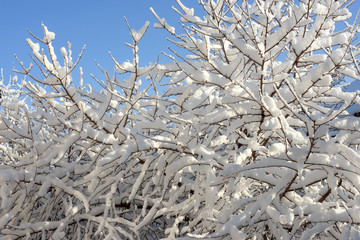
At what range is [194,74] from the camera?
204 centimetres

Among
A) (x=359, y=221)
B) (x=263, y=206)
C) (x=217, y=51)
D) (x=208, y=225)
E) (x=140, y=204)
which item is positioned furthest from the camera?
(x=217, y=51)

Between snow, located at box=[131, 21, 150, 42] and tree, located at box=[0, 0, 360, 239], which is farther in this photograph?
snow, located at box=[131, 21, 150, 42]

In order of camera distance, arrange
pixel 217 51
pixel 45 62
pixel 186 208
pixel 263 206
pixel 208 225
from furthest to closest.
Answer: pixel 217 51 < pixel 186 208 < pixel 208 225 < pixel 45 62 < pixel 263 206

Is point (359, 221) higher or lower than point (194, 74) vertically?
lower

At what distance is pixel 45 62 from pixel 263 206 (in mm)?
1448

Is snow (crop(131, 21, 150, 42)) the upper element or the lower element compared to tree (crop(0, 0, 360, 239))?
upper

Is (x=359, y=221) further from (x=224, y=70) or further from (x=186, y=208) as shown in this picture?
(x=186, y=208)

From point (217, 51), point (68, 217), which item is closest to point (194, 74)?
point (68, 217)

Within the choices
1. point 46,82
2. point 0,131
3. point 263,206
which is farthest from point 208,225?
point 0,131

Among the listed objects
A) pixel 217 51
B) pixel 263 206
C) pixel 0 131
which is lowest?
pixel 263 206

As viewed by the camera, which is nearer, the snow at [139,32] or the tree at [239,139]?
the tree at [239,139]

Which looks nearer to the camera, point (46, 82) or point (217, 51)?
point (46, 82)

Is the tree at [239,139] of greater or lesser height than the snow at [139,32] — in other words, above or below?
below

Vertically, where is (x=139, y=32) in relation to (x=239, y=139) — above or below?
above
